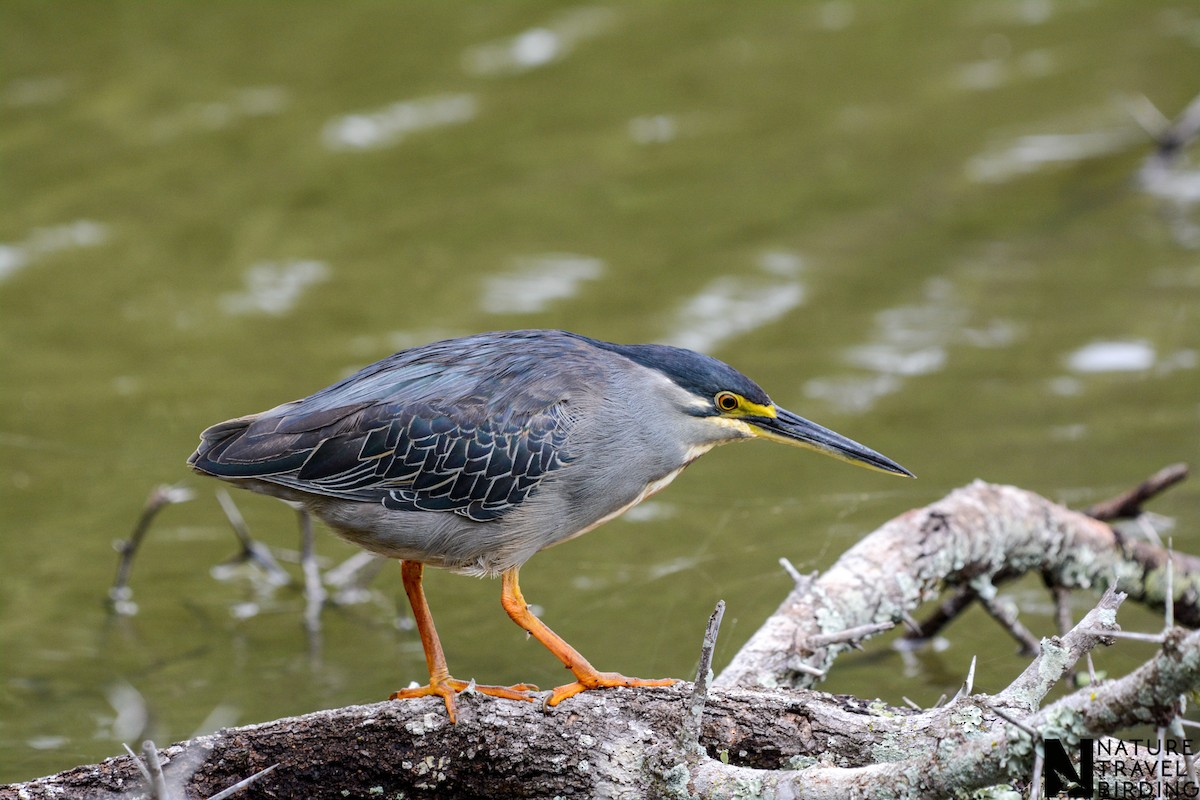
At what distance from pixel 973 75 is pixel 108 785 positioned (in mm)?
12530

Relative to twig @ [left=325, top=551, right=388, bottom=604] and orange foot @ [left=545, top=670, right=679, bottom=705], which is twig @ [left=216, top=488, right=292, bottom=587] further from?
orange foot @ [left=545, top=670, right=679, bottom=705]

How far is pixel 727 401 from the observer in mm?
4961

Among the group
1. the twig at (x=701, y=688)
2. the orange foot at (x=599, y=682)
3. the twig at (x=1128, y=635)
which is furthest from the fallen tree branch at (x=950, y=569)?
the twig at (x=1128, y=635)

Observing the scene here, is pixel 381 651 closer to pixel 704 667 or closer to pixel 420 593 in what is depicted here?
pixel 420 593

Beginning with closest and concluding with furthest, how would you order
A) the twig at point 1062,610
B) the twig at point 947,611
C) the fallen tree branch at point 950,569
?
the fallen tree branch at point 950,569, the twig at point 1062,610, the twig at point 947,611

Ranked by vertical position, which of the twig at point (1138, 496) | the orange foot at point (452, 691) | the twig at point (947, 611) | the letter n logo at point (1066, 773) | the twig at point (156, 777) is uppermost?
the twig at point (1138, 496)

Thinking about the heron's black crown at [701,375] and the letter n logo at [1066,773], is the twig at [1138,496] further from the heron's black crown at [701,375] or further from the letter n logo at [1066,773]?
the letter n logo at [1066,773]

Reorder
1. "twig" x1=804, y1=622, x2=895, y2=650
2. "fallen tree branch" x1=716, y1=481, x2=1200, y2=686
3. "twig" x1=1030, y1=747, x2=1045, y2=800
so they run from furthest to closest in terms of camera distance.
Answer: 1. "fallen tree branch" x1=716, y1=481, x2=1200, y2=686
2. "twig" x1=804, y1=622, x2=895, y2=650
3. "twig" x1=1030, y1=747, x2=1045, y2=800

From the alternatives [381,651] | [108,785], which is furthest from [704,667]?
[381,651]

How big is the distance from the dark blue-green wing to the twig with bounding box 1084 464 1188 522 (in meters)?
2.93

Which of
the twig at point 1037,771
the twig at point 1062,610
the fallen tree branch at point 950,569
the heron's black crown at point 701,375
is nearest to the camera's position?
the twig at point 1037,771

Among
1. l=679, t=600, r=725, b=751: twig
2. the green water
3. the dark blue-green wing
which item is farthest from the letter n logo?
the green water

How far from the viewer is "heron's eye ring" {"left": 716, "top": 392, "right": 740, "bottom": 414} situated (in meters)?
4.95

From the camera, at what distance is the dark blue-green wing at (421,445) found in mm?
4738
